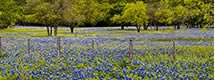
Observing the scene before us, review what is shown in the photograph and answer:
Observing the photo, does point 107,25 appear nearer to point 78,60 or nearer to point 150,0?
point 150,0

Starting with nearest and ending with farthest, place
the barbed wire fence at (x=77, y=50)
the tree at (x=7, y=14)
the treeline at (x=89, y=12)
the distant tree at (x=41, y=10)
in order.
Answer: the barbed wire fence at (x=77, y=50) → the treeline at (x=89, y=12) → the distant tree at (x=41, y=10) → the tree at (x=7, y=14)

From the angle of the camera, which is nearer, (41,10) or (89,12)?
(41,10)

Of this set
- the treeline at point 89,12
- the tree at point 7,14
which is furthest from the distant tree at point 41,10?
the tree at point 7,14

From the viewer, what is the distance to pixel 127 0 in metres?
149

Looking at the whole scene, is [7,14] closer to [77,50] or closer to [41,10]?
[41,10]

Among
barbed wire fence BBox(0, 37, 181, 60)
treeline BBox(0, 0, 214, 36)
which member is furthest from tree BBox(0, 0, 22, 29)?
barbed wire fence BBox(0, 37, 181, 60)

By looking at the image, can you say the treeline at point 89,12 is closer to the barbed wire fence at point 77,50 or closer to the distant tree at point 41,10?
the distant tree at point 41,10

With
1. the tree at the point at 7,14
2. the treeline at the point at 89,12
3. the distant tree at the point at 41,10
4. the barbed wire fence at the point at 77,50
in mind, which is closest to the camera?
the barbed wire fence at the point at 77,50

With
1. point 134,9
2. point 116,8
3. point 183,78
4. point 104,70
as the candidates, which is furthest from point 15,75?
point 116,8

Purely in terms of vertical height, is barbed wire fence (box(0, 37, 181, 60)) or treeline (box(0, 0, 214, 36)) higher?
treeline (box(0, 0, 214, 36))

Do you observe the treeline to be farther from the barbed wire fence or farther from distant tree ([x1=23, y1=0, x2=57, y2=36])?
the barbed wire fence

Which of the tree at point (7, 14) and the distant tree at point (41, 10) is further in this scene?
the tree at point (7, 14)

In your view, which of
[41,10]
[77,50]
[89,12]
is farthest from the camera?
[89,12]

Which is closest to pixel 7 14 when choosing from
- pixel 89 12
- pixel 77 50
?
pixel 89 12
